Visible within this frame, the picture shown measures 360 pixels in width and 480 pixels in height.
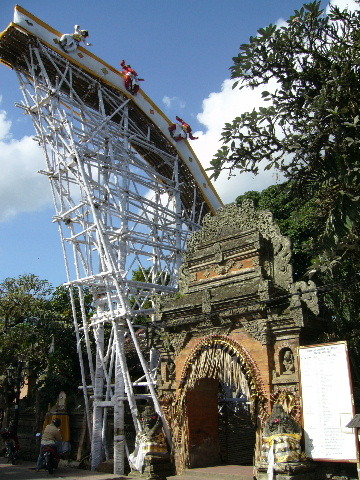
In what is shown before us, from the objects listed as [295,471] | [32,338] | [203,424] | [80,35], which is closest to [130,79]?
[80,35]

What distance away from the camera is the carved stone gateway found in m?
11.9

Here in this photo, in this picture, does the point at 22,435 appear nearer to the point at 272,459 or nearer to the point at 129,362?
the point at 129,362

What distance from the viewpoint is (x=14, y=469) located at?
16375 millimetres

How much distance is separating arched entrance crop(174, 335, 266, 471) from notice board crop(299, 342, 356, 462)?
137 cm

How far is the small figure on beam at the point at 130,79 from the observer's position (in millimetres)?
21266

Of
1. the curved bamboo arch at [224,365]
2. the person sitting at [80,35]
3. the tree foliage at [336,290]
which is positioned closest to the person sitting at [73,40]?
the person sitting at [80,35]

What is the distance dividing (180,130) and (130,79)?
3514 millimetres

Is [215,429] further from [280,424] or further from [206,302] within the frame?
[280,424]

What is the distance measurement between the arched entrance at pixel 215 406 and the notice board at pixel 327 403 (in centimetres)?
137

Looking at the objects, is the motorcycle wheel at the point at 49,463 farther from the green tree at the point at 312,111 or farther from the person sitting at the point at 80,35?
the person sitting at the point at 80,35

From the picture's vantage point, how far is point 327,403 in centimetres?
1056

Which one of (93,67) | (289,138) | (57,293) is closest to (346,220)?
(289,138)

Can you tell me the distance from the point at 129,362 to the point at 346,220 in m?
16.3

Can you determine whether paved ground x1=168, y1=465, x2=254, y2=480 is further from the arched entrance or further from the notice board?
the notice board
